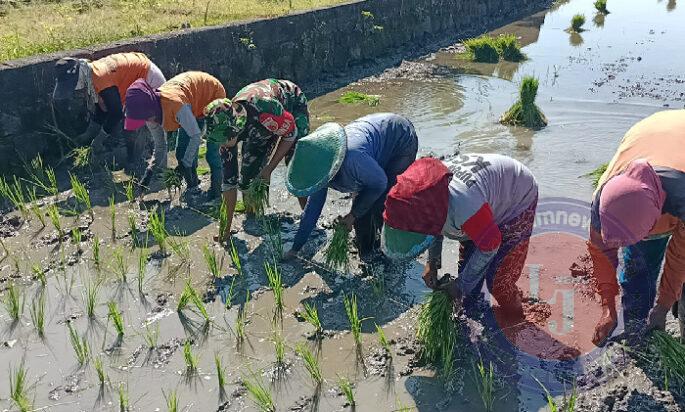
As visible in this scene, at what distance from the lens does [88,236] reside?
17.5 feet

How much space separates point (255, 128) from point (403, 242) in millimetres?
2019

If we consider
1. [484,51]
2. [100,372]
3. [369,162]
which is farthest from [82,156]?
[484,51]

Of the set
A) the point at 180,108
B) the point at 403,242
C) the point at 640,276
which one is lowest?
the point at 640,276

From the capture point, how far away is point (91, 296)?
424 cm

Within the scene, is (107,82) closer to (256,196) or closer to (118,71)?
(118,71)

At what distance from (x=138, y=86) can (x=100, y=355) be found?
95.5 inches

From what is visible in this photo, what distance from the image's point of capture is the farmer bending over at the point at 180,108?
17.7ft

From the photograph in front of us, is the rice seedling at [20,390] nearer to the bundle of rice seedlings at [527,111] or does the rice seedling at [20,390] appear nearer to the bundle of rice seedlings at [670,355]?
the bundle of rice seedlings at [670,355]

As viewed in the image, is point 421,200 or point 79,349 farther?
point 79,349

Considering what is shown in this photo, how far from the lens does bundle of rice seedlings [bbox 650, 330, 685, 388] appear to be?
134 inches

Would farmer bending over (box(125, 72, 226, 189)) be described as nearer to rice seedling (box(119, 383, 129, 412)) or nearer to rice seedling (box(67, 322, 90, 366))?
rice seedling (box(67, 322, 90, 366))

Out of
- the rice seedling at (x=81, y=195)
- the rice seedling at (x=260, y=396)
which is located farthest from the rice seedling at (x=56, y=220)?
the rice seedling at (x=260, y=396)

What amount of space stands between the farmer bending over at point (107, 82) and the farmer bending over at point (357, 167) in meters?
2.05

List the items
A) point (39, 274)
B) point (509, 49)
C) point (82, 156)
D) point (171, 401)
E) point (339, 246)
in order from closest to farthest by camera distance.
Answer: point (171, 401), point (339, 246), point (39, 274), point (82, 156), point (509, 49)
